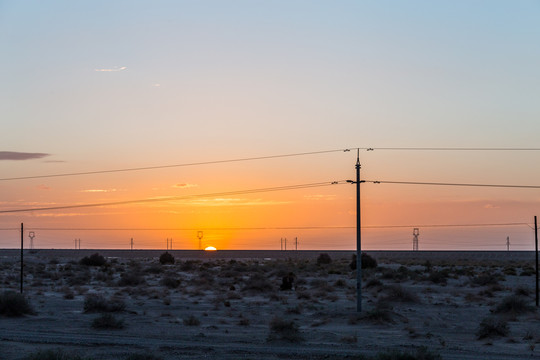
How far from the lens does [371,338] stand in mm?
31891

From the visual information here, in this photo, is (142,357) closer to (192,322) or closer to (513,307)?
(192,322)

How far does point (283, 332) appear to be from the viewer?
101 ft

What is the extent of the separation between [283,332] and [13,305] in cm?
1785

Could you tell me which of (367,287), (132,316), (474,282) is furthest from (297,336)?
A: (474,282)

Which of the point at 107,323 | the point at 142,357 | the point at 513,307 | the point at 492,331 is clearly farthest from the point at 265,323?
the point at 513,307

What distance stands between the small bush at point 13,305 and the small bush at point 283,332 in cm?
1611

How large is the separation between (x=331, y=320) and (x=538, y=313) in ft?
43.8

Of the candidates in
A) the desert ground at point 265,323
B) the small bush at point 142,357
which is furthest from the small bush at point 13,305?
the small bush at point 142,357

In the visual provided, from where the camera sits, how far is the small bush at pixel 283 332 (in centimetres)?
2998

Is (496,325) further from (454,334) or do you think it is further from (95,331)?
(95,331)

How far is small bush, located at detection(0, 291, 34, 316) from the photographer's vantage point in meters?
39.0

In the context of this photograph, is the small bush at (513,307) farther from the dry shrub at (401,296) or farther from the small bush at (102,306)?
the small bush at (102,306)

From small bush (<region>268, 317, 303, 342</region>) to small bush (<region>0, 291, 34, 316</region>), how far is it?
16113 millimetres

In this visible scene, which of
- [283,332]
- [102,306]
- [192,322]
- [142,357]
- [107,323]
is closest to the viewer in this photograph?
[142,357]
